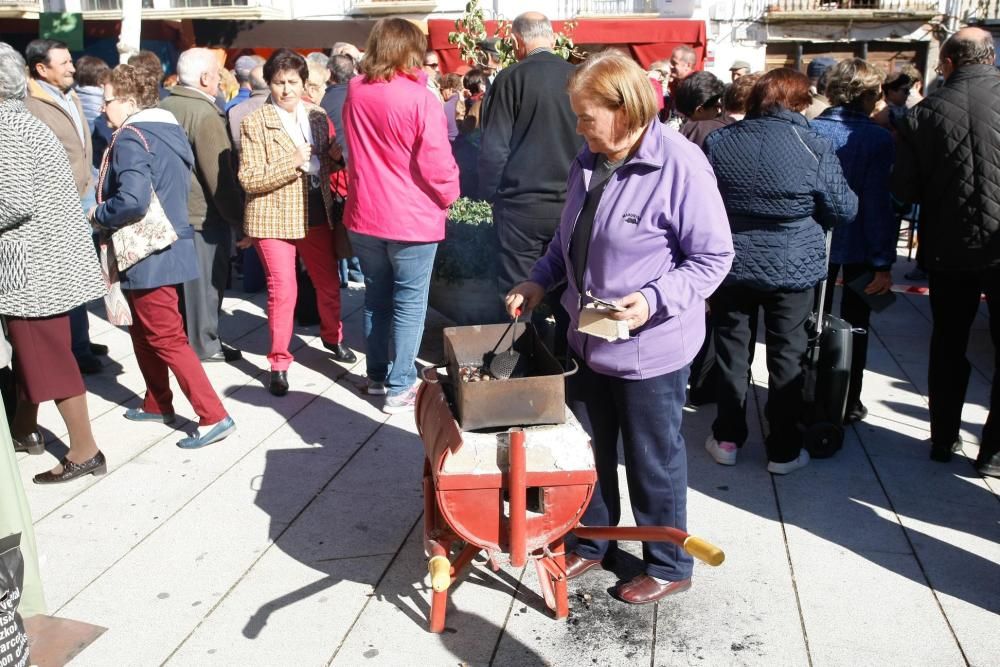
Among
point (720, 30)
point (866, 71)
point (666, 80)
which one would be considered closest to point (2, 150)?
point (866, 71)

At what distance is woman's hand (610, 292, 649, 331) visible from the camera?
9.11ft

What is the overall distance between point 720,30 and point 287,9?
11.2m

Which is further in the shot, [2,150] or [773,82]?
[773,82]

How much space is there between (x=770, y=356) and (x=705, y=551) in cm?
215

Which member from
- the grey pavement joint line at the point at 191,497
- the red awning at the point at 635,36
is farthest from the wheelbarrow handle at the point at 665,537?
the red awning at the point at 635,36

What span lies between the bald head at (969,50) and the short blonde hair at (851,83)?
16.7 inches

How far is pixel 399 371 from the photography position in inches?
201

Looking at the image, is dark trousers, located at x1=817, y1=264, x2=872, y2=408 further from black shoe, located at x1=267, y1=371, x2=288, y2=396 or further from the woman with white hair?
the woman with white hair

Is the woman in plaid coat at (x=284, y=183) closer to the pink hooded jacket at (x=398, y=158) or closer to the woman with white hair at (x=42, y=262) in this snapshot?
the pink hooded jacket at (x=398, y=158)

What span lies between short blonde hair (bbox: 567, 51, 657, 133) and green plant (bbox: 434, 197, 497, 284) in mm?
3089

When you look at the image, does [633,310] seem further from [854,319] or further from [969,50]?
[854,319]

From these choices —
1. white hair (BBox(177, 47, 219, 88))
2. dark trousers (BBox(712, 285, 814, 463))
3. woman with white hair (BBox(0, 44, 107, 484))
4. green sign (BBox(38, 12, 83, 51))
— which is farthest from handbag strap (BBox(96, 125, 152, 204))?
green sign (BBox(38, 12, 83, 51))

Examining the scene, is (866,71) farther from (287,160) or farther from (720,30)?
(720,30)

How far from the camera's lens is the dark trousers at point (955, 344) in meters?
4.27
